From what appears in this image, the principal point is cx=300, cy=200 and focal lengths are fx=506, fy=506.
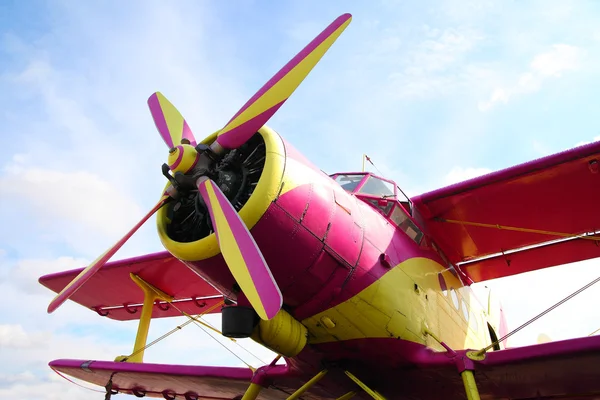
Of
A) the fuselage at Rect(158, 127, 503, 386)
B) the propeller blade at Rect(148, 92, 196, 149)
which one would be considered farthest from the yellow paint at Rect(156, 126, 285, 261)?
the propeller blade at Rect(148, 92, 196, 149)

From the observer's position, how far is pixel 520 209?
7.75 meters

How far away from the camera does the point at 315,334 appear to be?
235 inches

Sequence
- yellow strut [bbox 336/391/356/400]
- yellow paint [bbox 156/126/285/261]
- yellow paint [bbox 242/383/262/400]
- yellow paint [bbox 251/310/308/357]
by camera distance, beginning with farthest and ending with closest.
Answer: yellow paint [bbox 242/383/262/400]
yellow strut [bbox 336/391/356/400]
yellow paint [bbox 251/310/308/357]
yellow paint [bbox 156/126/285/261]

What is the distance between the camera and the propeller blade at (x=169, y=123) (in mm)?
6336

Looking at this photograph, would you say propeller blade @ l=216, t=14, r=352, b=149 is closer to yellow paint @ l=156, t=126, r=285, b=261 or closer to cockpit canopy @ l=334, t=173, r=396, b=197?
yellow paint @ l=156, t=126, r=285, b=261

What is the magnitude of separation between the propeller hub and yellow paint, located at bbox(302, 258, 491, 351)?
218 cm

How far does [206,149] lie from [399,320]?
3.09 meters

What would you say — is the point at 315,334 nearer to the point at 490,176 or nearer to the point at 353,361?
the point at 353,361

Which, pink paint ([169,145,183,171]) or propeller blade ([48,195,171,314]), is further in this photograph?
propeller blade ([48,195,171,314])

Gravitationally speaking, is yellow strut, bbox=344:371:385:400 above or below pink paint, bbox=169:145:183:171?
below

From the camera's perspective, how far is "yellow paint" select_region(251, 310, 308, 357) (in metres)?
5.40

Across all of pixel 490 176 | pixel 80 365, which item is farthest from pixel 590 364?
pixel 80 365

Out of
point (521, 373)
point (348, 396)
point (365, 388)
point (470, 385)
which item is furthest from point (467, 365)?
point (348, 396)

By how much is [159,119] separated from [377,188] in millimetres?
3160
